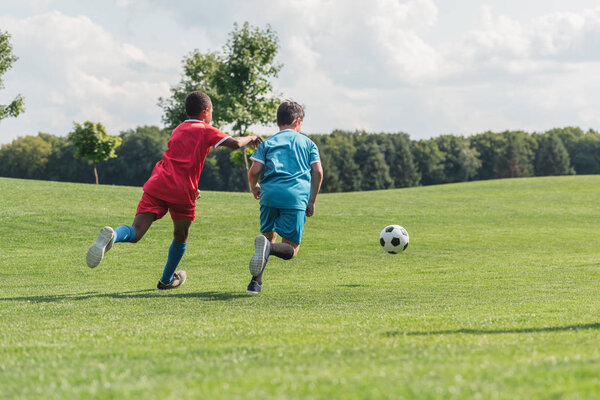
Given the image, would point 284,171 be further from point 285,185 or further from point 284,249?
point 284,249

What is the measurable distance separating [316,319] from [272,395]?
11.7 feet

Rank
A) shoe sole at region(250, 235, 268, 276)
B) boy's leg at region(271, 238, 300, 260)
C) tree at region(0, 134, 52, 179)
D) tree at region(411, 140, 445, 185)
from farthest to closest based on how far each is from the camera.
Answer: tree at region(411, 140, 445, 185)
tree at region(0, 134, 52, 179)
boy's leg at region(271, 238, 300, 260)
shoe sole at region(250, 235, 268, 276)

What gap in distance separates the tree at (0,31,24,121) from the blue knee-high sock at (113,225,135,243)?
1752 inches

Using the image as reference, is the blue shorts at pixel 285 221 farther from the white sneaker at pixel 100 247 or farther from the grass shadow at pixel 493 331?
the grass shadow at pixel 493 331

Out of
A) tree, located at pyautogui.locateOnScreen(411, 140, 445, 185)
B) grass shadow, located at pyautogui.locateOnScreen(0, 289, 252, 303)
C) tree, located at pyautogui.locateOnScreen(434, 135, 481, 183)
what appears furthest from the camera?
tree, located at pyautogui.locateOnScreen(434, 135, 481, 183)

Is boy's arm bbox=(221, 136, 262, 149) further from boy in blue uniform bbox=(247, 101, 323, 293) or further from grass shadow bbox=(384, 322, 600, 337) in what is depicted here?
grass shadow bbox=(384, 322, 600, 337)

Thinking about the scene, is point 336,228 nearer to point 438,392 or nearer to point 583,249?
point 583,249

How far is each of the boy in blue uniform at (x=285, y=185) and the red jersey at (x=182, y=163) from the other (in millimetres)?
701

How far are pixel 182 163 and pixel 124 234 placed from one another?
1.27m

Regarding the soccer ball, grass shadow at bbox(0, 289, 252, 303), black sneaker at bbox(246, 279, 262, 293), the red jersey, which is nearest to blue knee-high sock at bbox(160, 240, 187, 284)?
grass shadow at bbox(0, 289, 252, 303)

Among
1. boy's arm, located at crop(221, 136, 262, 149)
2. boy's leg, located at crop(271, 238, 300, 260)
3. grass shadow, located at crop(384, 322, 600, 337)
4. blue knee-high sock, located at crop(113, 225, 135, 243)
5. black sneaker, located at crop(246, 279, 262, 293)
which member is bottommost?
black sneaker, located at crop(246, 279, 262, 293)

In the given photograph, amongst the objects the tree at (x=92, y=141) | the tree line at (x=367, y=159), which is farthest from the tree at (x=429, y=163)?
the tree at (x=92, y=141)

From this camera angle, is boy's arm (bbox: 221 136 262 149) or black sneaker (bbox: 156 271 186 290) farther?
black sneaker (bbox: 156 271 186 290)

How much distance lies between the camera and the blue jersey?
8414 mm
